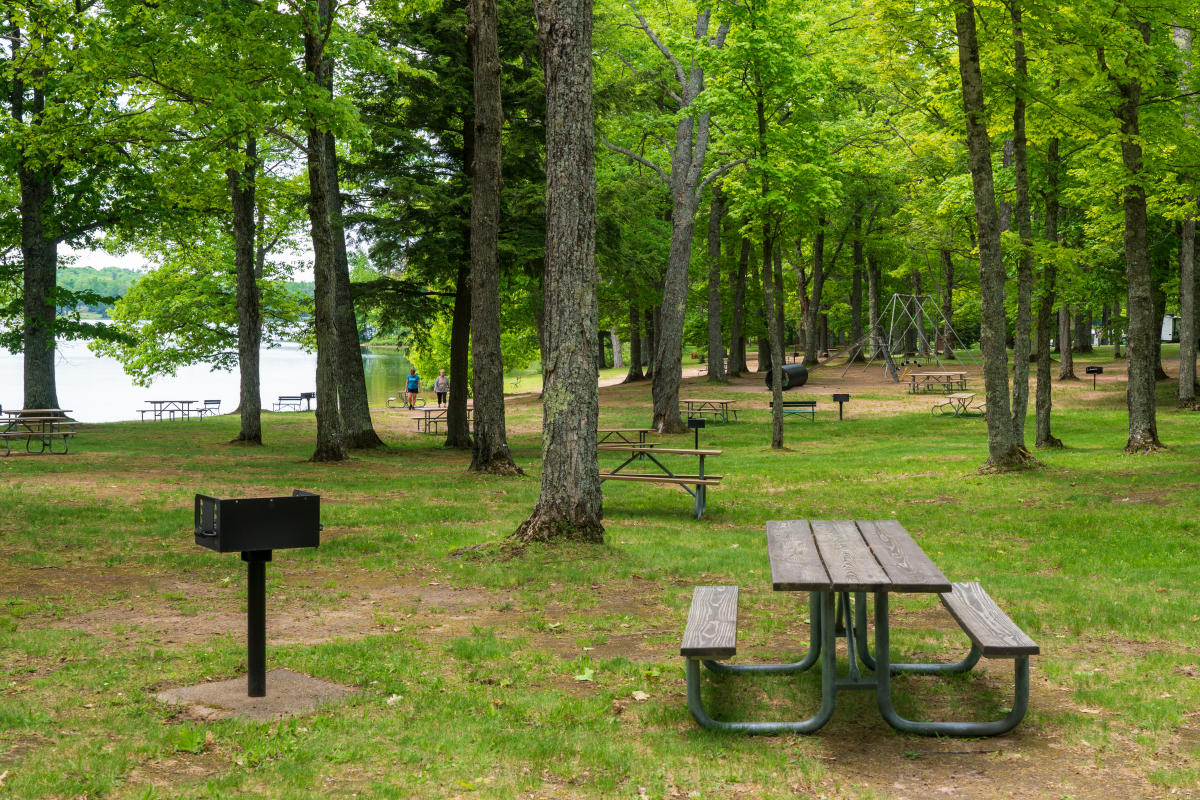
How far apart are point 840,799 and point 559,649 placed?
2501 mm

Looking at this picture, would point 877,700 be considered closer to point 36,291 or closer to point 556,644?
point 556,644

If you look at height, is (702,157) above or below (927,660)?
above

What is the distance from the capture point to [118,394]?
56.6m

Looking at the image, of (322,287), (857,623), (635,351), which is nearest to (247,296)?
(322,287)

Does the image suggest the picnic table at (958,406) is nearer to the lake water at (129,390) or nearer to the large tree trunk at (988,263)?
the large tree trunk at (988,263)

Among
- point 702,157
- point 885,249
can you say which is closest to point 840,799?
point 702,157

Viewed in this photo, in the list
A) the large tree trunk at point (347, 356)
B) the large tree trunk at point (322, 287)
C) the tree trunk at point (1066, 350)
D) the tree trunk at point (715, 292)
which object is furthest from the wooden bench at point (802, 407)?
the large tree trunk at point (322, 287)

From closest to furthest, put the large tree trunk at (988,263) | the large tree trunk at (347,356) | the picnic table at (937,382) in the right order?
the large tree trunk at (988,263) < the large tree trunk at (347,356) < the picnic table at (937,382)

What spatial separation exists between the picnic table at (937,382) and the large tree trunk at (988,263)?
1758cm

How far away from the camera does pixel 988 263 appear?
14078 mm

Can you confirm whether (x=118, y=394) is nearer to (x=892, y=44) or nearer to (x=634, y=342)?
(x=634, y=342)

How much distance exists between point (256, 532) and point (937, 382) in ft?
106

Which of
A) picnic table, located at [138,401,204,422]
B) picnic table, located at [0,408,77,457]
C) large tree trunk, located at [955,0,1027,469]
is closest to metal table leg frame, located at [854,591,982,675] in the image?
large tree trunk, located at [955,0,1027,469]

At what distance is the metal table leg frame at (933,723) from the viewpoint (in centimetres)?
448
